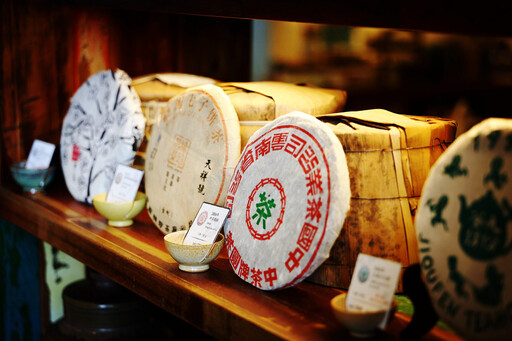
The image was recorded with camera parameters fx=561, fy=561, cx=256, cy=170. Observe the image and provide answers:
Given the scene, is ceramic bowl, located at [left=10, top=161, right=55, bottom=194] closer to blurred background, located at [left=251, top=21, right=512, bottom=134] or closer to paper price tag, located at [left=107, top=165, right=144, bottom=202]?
paper price tag, located at [left=107, top=165, right=144, bottom=202]

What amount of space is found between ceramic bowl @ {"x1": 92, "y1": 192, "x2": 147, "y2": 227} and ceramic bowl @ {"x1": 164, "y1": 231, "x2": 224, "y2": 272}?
1.73 feet

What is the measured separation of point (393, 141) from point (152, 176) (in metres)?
1.14

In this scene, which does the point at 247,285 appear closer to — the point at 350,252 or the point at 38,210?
the point at 350,252

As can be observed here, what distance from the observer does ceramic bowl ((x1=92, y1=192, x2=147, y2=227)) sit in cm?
237

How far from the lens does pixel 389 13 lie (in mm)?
1536

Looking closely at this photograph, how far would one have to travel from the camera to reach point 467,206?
4.23ft

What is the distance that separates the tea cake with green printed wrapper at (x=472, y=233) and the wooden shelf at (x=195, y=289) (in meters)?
0.21

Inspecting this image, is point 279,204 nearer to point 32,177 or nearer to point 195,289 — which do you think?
point 195,289

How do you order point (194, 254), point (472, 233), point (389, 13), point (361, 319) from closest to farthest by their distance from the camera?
point (472, 233) → point (361, 319) → point (389, 13) → point (194, 254)

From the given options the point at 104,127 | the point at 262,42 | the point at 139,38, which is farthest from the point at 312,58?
the point at 104,127

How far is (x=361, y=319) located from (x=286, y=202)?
0.46 metres

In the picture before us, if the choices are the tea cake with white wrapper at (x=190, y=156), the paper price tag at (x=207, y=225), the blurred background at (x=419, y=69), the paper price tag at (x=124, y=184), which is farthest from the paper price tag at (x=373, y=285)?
the blurred background at (x=419, y=69)

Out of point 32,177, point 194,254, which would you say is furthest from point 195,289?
point 32,177

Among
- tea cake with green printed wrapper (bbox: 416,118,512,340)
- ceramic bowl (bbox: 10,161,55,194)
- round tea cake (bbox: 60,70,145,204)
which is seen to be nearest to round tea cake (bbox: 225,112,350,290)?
tea cake with green printed wrapper (bbox: 416,118,512,340)
